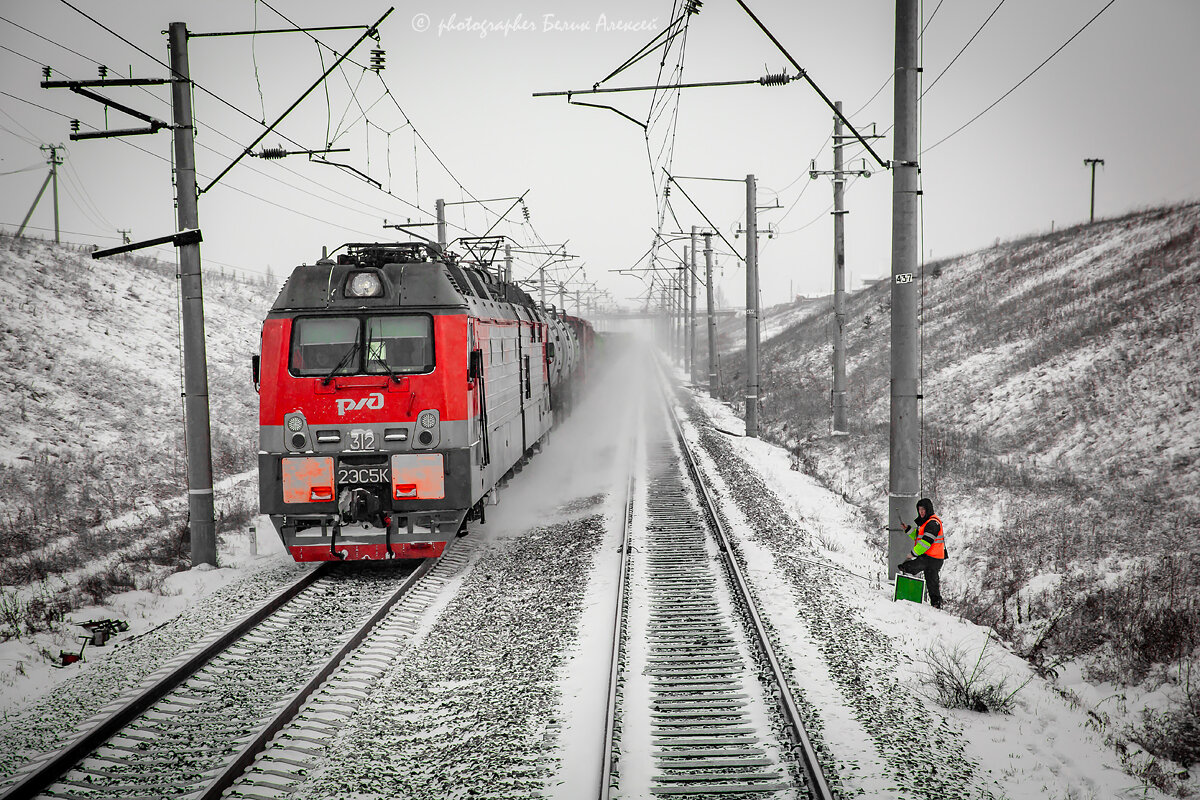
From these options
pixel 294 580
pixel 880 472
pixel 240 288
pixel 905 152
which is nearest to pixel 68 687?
pixel 294 580

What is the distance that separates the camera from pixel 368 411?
28.4ft

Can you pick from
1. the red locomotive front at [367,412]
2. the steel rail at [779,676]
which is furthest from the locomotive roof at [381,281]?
the steel rail at [779,676]

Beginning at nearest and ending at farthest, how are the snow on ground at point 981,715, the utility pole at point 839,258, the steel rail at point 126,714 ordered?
the steel rail at point 126,714
the snow on ground at point 981,715
the utility pole at point 839,258

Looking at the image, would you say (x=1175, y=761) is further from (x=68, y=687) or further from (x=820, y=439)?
(x=820, y=439)

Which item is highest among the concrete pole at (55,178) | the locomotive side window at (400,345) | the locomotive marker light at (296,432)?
the concrete pole at (55,178)

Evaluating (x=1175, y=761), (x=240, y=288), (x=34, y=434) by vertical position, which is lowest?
(x=1175, y=761)

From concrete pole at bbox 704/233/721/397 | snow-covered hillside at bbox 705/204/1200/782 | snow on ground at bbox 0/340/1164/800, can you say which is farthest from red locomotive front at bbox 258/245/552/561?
concrete pole at bbox 704/233/721/397

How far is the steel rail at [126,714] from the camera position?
4.48 meters

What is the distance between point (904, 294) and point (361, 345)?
21.1 feet

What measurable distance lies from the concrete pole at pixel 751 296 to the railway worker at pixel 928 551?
472 inches

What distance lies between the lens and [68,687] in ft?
19.7

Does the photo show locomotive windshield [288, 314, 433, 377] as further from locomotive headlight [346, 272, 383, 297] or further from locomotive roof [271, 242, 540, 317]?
locomotive headlight [346, 272, 383, 297]

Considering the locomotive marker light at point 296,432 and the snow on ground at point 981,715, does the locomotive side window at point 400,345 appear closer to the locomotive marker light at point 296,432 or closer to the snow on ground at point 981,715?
the locomotive marker light at point 296,432

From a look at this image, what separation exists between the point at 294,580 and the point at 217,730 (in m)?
3.65
